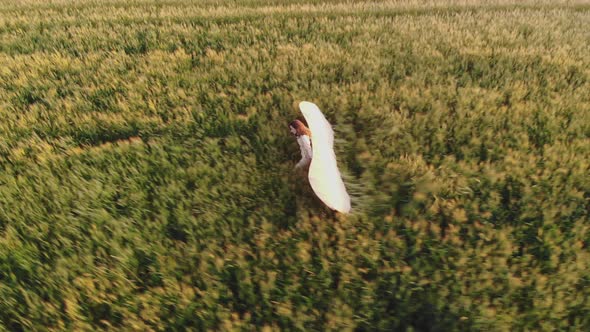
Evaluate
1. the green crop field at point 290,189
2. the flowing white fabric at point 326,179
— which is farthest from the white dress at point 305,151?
the green crop field at point 290,189

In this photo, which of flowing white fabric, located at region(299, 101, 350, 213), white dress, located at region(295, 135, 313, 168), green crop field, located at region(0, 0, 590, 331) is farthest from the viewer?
white dress, located at region(295, 135, 313, 168)

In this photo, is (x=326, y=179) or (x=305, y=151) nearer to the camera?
(x=326, y=179)

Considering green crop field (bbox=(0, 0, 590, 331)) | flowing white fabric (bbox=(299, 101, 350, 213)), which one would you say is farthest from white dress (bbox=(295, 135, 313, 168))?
green crop field (bbox=(0, 0, 590, 331))

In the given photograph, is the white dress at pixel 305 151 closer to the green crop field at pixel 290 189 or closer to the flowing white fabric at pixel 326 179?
the flowing white fabric at pixel 326 179

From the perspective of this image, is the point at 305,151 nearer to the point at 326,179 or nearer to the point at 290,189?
the point at 290,189

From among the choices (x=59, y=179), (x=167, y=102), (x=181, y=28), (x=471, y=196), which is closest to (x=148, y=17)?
(x=181, y=28)

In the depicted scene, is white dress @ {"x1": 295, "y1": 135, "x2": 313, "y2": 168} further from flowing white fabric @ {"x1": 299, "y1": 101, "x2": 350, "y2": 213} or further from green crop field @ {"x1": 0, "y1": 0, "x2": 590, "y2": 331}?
green crop field @ {"x1": 0, "y1": 0, "x2": 590, "y2": 331}

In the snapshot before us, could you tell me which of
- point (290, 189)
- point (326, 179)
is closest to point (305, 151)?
point (290, 189)

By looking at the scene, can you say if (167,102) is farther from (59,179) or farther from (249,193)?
(249,193)
